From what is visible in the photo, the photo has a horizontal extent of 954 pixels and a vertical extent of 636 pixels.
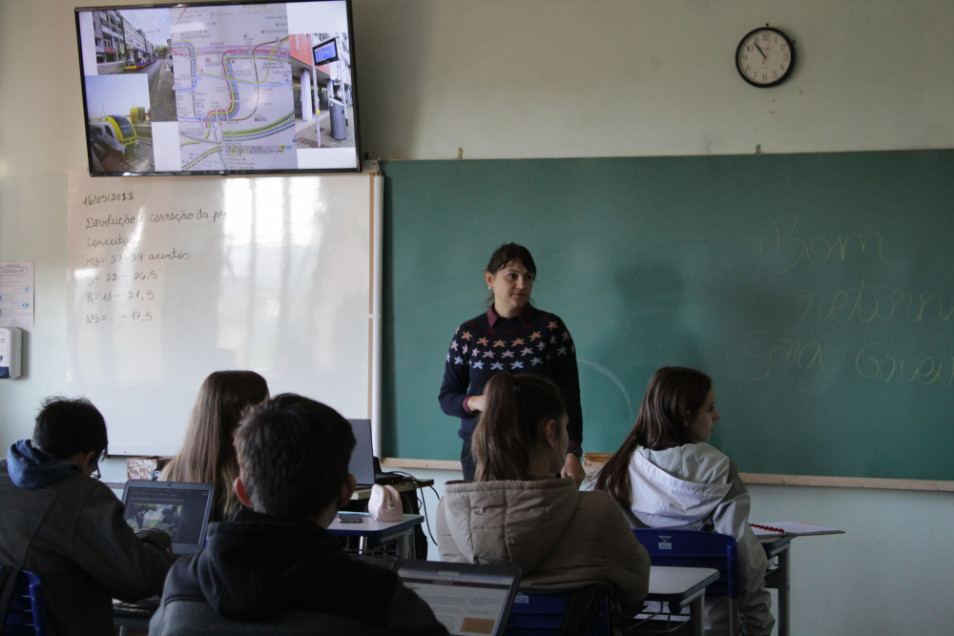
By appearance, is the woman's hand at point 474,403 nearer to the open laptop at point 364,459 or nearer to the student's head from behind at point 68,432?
the open laptop at point 364,459

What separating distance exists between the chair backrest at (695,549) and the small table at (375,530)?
733mm

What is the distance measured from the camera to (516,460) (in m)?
1.71

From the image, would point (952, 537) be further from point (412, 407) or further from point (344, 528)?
point (344, 528)

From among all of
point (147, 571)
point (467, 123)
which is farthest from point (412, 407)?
point (147, 571)

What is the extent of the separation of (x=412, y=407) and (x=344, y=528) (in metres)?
1.53

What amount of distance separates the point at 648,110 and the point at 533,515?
8.51 ft

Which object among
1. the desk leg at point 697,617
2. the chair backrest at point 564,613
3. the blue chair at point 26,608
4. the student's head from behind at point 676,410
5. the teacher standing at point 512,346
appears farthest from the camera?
the teacher standing at point 512,346

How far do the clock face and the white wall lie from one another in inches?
1.9

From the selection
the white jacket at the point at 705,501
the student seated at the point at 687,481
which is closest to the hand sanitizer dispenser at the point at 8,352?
the student seated at the point at 687,481

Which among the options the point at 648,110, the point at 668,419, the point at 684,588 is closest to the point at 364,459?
the point at 668,419

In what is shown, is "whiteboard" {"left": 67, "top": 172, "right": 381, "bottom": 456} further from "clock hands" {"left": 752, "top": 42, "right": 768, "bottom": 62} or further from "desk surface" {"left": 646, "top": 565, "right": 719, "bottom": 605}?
"desk surface" {"left": 646, "top": 565, "right": 719, "bottom": 605}

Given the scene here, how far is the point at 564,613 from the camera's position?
165cm

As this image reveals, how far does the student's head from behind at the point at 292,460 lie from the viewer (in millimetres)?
1133

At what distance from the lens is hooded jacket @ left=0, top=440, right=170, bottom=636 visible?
5.94ft
